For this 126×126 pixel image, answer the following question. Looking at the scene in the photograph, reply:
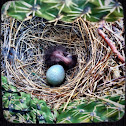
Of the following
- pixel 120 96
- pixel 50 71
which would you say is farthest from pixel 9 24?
pixel 120 96

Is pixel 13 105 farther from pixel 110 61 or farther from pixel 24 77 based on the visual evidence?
pixel 110 61

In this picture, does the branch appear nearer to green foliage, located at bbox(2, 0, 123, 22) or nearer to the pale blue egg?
green foliage, located at bbox(2, 0, 123, 22)

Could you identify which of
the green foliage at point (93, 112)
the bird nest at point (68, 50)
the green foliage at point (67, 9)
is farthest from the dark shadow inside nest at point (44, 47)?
the green foliage at point (93, 112)

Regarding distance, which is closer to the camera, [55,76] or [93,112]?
[93,112]

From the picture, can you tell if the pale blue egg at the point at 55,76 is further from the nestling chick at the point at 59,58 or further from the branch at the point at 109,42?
the branch at the point at 109,42

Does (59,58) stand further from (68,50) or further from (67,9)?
(67,9)

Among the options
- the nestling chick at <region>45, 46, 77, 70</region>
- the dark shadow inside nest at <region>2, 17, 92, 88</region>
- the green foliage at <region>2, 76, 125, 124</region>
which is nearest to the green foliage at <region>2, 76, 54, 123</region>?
the green foliage at <region>2, 76, 125, 124</region>

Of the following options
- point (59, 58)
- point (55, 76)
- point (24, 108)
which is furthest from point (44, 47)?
point (24, 108)
